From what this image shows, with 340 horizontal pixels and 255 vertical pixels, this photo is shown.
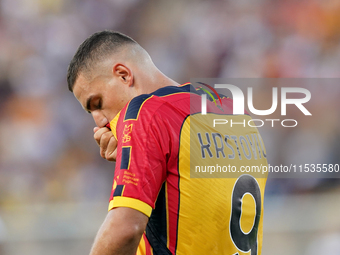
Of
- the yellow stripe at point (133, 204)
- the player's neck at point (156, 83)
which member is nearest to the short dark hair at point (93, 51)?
the player's neck at point (156, 83)

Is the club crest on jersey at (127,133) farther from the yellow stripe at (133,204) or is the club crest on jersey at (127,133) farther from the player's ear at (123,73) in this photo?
the player's ear at (123,73)

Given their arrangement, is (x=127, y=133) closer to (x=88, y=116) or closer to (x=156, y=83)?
(x=156, y=83)

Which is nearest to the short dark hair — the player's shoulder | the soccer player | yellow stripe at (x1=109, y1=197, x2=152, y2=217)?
the soccer player

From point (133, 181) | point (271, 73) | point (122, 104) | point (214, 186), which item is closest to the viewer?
point (133, 181)

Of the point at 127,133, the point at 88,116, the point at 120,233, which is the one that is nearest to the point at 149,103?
the point at 127,133

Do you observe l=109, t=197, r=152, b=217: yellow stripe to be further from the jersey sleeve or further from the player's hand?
the player's hand

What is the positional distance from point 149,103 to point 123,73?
0.36 m

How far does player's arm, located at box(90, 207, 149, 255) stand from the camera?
0.98 meters

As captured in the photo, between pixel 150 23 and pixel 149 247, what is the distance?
5.04m

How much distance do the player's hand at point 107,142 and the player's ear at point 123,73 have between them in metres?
0.24

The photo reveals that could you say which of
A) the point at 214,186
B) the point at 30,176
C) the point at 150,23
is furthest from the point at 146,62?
the point at 150,23

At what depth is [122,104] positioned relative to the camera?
1.43 m

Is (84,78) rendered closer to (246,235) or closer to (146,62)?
(146,62)

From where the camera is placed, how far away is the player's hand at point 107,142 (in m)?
1.43
